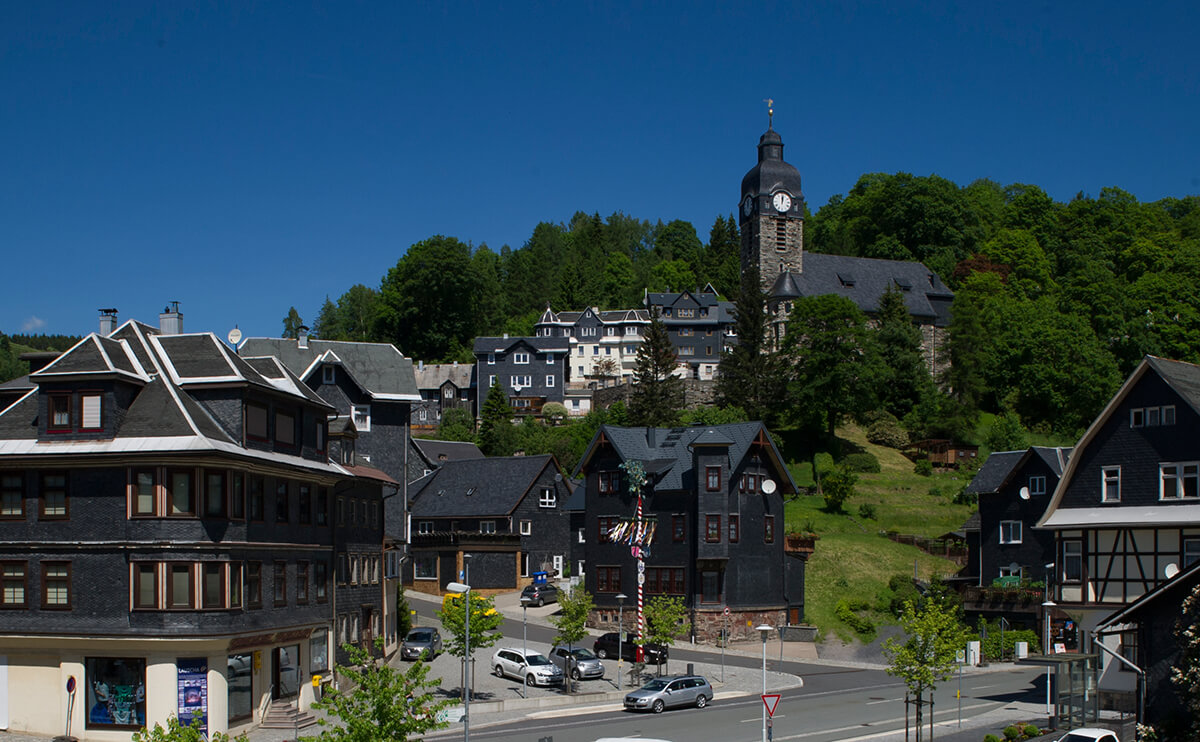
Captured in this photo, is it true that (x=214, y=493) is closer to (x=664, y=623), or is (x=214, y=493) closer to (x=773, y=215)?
(x=664, y=623)

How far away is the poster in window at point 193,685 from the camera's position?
3547 cm

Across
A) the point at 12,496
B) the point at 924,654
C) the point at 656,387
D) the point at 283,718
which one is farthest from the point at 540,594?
the point at 924,654

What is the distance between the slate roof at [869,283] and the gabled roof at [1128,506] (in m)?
71.2

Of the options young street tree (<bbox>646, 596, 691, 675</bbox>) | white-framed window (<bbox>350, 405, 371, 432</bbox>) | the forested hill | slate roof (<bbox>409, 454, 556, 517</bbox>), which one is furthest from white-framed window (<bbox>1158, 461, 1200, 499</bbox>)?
the forested hill

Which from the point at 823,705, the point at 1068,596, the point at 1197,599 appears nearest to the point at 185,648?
the point at 823,705

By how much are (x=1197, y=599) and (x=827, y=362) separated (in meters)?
65.2

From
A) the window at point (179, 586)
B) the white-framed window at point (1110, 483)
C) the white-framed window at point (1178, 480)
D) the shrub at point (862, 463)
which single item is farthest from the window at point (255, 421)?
the shrub at point (862, 463)

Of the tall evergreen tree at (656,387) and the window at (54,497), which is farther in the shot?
the tall evergreen tree at (656,387)

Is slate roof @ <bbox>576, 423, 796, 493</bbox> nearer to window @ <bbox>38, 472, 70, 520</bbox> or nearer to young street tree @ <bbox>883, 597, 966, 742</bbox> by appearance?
young street tree @ <bbox>883, 597, 966, 742</bbox>

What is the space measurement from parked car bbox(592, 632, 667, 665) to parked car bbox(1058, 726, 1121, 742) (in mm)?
21812

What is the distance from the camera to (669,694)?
43.2 m

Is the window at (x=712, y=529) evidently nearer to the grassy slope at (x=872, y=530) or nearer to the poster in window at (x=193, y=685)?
the grassy slope at (x=872, y=530)

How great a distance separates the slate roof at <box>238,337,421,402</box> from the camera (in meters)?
62.8

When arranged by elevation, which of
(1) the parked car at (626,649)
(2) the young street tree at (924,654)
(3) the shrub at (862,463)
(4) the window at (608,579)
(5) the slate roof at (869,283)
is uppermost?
(5) the slate roof at (869,283)
